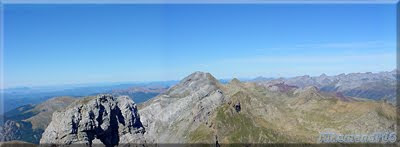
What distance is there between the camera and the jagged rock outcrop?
4156cm

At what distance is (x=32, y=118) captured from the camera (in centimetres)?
11819

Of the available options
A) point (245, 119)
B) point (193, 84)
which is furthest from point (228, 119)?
point (193, 84)

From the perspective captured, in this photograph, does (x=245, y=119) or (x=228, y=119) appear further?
(x=245, y=119)

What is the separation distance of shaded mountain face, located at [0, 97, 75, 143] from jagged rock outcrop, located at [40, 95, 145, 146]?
1838 inches

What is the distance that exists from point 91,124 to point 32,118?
83.7 metres

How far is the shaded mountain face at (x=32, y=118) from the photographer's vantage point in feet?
314

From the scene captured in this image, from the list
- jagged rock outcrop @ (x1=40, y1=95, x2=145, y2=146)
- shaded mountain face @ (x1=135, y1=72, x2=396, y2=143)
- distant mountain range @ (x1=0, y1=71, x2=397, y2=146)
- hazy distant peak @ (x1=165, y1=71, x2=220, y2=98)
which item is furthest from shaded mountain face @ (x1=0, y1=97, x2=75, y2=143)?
jagged rock outcrop @ (x1=40, y1=95, x2=145, y2=146)

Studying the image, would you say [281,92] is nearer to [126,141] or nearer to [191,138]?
[191,138]

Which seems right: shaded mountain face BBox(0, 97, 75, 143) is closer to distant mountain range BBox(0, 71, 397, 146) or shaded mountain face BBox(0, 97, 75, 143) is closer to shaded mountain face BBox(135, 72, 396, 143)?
distant mountain range BBox(0, 71, 397, 146)

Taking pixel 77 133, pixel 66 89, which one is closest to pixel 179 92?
pixel 77 133

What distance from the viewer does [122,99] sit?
2151 inches

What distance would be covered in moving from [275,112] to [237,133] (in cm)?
1217

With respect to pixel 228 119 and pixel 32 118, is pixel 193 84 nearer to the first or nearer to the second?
pixel 228 119

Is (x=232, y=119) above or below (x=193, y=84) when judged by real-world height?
below
